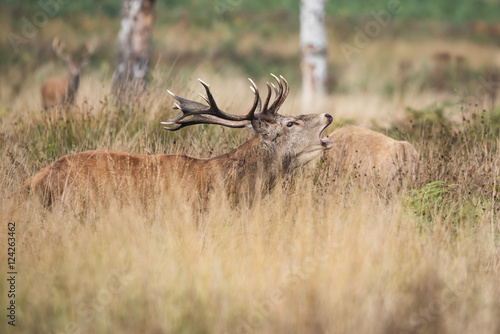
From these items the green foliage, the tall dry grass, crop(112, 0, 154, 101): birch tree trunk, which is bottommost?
Result: the tall dry grass

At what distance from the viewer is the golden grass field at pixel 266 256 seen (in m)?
3.28

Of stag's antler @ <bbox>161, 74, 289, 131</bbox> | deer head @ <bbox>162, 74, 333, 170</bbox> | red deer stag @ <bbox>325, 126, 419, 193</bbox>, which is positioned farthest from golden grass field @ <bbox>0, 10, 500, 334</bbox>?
stag's antler @ <bbox>161, 74, 289, 131</bbox>

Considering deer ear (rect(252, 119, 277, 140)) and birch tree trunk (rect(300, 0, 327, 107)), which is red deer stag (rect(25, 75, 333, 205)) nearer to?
deer ear (rect(252, 119, 277, 140))

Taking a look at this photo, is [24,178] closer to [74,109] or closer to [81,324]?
[74,109]

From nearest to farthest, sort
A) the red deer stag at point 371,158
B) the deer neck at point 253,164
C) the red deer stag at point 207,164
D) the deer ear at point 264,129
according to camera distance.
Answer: the red deer stag at point 207,164 < the deer neck at point 253,164 < the deer ear at point 264,129 < the red deer stag at point 371,158

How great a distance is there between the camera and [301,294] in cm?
346

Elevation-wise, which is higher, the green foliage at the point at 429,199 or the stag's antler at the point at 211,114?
the stag's antler at the point at 211,114

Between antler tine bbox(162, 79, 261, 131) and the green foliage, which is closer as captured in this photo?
the green foliage

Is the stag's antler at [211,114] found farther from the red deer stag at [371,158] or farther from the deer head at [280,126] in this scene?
the red deer stag at [371,158]

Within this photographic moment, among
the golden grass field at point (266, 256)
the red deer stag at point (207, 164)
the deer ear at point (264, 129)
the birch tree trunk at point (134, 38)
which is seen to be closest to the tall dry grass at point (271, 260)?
the golden grass field at point (266, 256)

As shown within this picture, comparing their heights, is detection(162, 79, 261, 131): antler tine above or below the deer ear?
above

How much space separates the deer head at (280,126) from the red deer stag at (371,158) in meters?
0.30

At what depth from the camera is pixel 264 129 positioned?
18.1 feet

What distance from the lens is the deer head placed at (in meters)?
5.48
